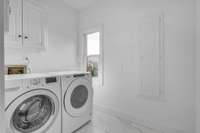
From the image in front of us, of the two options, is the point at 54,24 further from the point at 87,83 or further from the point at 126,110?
the point at 126,110

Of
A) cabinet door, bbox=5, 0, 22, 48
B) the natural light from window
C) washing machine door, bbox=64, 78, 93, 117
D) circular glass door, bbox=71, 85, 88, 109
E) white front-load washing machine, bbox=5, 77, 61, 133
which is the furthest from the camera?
the natural light from window

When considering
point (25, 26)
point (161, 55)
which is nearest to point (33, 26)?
point (25, 26)

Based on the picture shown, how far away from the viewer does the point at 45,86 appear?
4.33ft

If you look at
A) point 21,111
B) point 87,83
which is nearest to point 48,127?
point 21,111

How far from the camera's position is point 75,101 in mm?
1749

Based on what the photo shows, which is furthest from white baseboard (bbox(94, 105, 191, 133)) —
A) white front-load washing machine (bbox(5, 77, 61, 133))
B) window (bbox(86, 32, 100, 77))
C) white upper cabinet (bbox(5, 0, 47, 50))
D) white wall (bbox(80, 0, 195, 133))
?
white upper cabinet (bbox(5, 0, 47, 50))

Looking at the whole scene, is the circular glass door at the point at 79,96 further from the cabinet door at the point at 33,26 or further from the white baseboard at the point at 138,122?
the cabinet door at the point at 33,26

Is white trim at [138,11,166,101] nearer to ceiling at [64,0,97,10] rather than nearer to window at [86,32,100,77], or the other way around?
Answer: window at [86,32,100,77]

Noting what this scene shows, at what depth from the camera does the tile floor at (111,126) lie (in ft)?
5.76

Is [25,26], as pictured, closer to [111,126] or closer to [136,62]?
[136,62]

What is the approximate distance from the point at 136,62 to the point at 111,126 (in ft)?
3.96

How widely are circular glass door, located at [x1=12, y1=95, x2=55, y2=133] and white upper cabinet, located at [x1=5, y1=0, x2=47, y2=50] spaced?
2.86ft

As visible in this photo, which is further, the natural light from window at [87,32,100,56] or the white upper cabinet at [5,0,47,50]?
the natural light from window at [87,32,100,56]

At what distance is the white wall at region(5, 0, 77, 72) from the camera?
2.12 m
